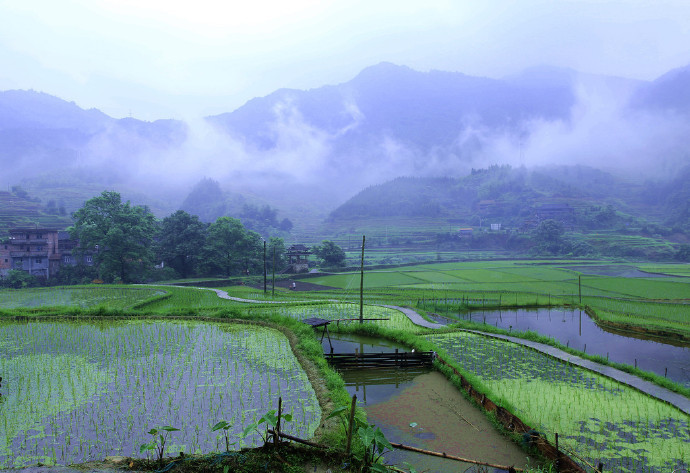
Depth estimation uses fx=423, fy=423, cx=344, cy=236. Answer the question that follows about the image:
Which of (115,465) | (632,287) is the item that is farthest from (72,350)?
(632,287)

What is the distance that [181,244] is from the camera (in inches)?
1774

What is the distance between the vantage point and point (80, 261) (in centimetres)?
4178

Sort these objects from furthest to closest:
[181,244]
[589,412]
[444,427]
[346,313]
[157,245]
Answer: [157,245] → [181,244] → [346,313] → [589,412] → [444,427]

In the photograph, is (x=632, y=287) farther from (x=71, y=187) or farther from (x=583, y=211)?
(x=71, y=187)

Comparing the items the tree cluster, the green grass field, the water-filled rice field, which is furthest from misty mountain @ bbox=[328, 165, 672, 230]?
the water-filled rice field

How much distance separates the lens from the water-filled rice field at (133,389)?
7652 mm

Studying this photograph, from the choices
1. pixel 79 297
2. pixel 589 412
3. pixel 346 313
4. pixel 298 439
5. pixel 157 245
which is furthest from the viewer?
pixel 157 245

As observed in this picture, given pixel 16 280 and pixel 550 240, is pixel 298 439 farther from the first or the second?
pixel 550 240

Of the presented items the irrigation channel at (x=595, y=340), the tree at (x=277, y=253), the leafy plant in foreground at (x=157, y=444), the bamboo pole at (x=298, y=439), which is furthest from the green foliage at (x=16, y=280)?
the bamboo pole at (x=298, y=439)

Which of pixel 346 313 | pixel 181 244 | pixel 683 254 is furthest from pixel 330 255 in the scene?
pixel 683 254

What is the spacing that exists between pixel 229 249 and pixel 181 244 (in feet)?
16.6

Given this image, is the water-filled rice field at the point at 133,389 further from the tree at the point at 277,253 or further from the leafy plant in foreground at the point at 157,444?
the tree at the point at 277,253

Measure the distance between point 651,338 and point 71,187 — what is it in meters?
148

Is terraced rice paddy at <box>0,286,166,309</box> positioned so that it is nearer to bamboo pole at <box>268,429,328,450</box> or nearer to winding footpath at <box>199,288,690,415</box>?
winding footpath at <box>199,288,690,415</box>
